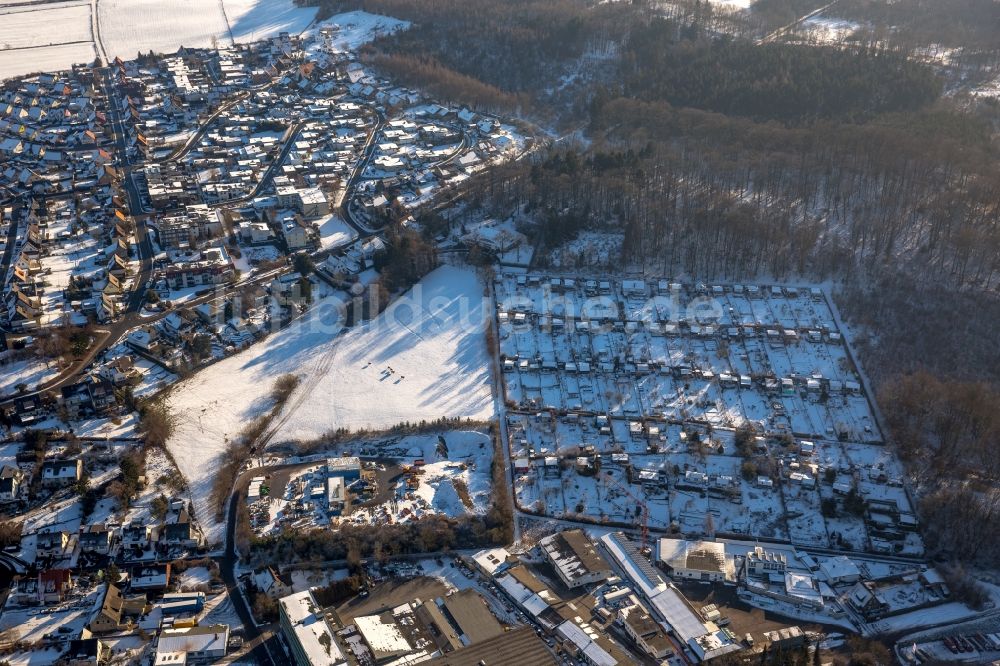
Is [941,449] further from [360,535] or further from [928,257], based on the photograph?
[360,535]

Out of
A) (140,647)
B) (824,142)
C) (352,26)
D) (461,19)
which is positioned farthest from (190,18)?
(140,647)

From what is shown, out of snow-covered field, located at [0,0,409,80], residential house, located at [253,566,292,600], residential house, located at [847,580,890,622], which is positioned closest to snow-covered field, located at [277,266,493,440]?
residential house, located at [253,566,292,600]

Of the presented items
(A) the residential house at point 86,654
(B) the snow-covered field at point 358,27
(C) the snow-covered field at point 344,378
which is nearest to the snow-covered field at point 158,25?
(B) the snow-covered field at point 358,27

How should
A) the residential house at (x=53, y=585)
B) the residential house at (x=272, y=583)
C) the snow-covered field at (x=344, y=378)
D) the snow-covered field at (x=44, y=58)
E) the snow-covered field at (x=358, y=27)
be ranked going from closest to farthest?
the residential house at (x=53, y=585) → the residential house at (x=272, y=583) → the snow-covered field at (x=344, y=378) → the snow-covered field at (x=44, y=58) → the snow-covered field at (x=358, y=27)

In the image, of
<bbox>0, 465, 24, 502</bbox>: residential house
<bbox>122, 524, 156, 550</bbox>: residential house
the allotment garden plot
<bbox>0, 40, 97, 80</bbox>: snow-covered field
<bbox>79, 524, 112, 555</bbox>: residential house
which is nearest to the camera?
<bbox>79, 524, 112, 555</bbox>: residential house

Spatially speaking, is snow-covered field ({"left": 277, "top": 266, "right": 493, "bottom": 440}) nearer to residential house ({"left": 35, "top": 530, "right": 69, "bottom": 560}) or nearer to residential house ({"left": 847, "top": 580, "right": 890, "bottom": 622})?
residential house ({"left": 35, "top": 530, "right": 69, "bottom": 560})

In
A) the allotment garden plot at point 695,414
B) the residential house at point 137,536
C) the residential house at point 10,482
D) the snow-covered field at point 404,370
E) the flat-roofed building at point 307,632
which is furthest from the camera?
the snow-covered field at point 404,370

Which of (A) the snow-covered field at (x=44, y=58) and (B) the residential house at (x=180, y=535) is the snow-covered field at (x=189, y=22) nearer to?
(A) the snow-covered field at (x=44, y=58)
